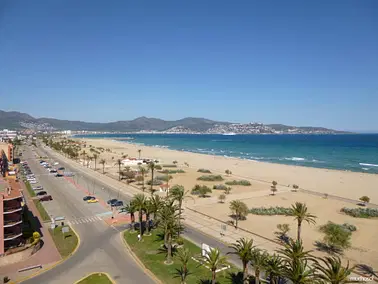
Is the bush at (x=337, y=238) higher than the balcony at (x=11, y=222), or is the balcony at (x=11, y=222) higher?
Answer: the balcony at (x=11, y=222)

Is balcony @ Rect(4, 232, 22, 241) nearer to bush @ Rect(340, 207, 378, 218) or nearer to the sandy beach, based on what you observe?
the sandy beach

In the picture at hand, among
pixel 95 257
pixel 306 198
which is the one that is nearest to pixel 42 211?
pixel 95 257

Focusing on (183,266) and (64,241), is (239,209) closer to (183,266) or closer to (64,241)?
(183,266)

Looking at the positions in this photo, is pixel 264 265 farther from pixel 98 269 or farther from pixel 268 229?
pixel 268 229

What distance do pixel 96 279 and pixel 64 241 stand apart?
10888mm

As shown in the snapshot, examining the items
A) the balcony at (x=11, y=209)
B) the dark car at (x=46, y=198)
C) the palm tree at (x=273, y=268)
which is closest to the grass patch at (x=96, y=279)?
the balcony at (x=11, y=209)

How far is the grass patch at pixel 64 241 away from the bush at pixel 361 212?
140 ft

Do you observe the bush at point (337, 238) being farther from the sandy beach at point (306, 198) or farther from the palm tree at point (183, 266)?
the palm tree at point (183, 266)

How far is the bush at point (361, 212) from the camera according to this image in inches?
1740

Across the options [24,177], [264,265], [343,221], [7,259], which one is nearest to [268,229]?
[343,221]

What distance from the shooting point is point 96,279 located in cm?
2419

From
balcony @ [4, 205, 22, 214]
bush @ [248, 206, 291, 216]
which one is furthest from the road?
bush @ [248, 206, 291, 216]

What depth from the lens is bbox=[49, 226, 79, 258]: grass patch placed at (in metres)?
30.0

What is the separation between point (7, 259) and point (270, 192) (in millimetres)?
49562
